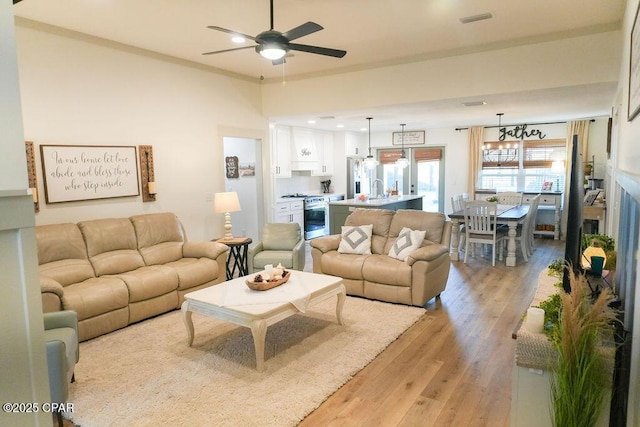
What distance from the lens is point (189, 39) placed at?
454cm

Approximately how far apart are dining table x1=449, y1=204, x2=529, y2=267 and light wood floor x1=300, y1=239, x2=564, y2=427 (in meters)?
1.52

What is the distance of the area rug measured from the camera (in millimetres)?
2559

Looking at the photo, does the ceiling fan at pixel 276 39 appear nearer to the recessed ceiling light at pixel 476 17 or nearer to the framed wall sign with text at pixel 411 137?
the recessed ceiling light at pixel 476 17

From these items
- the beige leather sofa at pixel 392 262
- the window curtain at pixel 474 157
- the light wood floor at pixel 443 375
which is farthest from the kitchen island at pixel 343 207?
the window curtain at pixel 474 157

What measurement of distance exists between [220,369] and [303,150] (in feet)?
21.5

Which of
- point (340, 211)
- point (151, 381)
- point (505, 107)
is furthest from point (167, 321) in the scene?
point (505, 107)

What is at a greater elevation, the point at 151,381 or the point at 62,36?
the point at 62,36

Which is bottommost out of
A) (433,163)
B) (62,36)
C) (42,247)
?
(42,247)

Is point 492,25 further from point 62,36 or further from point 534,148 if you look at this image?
point 534,148

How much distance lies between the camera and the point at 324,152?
9.91 meters

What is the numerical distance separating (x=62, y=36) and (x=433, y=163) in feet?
28.2

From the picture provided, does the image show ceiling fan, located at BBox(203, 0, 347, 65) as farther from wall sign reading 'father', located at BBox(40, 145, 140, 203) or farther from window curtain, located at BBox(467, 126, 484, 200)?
window curtain, located at BBox(467, 126, 484, 200)

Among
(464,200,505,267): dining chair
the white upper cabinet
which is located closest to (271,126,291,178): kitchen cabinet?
the white upper cabinet

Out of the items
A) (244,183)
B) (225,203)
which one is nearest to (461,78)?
(225,203)
